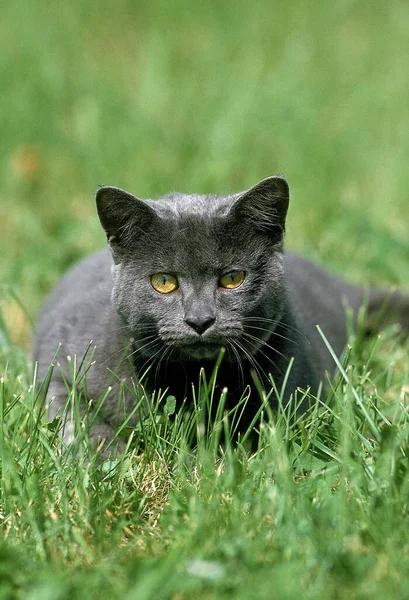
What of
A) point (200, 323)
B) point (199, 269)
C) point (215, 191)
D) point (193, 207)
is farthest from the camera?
point (215, 191)

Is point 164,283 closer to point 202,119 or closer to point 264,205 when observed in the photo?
point 264,205

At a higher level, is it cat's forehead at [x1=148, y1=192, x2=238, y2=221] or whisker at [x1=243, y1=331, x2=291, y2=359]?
cat's forehead at [x1=148, y1=192, x2=238, y2=221]

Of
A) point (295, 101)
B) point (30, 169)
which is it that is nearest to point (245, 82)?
point (295, 101)

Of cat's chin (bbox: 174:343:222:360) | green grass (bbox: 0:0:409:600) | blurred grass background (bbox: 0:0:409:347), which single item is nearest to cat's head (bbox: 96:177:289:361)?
cat's chin (bbox: 174:343:222:360)

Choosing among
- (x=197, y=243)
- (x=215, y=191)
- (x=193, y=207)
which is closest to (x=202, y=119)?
(x=215, y=191)

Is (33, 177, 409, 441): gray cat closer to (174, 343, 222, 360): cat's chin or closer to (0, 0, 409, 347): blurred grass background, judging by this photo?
(174, 343, 222, 360): cat's chin

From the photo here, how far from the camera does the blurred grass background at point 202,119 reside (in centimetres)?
400

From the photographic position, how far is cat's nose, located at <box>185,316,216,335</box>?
7.03ft

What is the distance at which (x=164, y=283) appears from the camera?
7.54 feet

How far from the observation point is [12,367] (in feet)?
9.43

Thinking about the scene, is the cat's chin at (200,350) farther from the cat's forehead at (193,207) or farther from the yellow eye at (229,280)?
the cat's forehead at (193,207)

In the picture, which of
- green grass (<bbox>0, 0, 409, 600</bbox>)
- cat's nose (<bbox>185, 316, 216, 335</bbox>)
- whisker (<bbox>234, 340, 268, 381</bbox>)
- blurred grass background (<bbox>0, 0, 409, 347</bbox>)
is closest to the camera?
green grass (<bbox>0, 0, 409, 600</bbox>)

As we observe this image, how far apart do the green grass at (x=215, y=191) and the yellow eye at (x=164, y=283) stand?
1.04ft

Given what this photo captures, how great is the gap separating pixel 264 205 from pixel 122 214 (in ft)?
1.34
